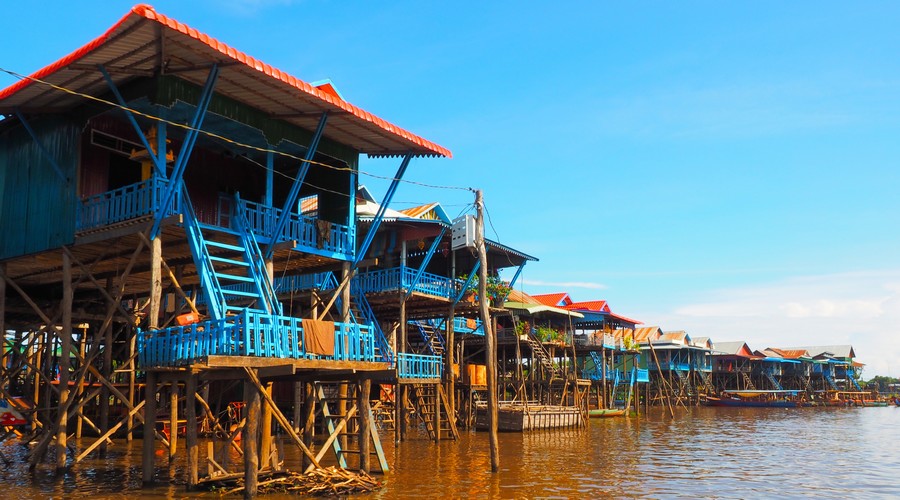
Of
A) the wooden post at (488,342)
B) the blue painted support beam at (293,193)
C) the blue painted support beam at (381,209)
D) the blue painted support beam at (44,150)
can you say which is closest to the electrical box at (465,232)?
the wooden post at (488,342)

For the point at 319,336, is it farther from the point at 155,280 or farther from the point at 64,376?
the point at 64,376

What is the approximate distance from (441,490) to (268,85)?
29.1 ft

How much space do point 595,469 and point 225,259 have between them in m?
10.6

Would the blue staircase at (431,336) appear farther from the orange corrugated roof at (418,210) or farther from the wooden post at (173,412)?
the wooden post at (173,412)

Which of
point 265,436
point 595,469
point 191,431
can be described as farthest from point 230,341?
point 595,469

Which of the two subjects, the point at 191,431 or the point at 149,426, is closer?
the point at 191,431

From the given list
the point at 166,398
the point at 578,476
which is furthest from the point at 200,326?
the point at 166,398

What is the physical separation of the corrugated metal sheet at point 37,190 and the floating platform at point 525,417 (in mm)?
18667

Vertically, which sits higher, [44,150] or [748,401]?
[44,150]

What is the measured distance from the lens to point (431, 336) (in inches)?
1280

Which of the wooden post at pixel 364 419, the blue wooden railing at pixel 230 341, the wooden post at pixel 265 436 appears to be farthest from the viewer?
the wooden post at pixel 364 419

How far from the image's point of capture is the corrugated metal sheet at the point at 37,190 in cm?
1730

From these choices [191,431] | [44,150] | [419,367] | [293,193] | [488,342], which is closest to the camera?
[191,431]

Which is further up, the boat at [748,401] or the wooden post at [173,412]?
the wooden post at [173,412]
